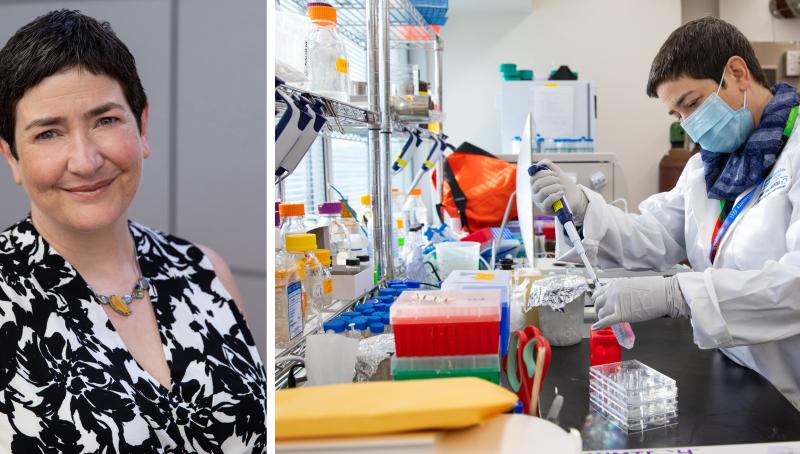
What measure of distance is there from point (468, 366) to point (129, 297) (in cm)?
53

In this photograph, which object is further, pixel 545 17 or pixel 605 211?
pixel 545 17

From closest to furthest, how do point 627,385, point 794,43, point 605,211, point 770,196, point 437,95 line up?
point 627,385, point 770,196, point 605,211, point 437,95, point 794,43

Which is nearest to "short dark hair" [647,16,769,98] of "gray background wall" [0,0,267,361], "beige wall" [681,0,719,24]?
"gray background wall" [0,0,267,361]

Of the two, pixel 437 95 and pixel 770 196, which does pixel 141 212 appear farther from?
pixel 437 95

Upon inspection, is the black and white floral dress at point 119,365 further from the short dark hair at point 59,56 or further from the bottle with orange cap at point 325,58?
the bottle with orange cap at point 325,58

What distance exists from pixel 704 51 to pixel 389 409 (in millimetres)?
1659

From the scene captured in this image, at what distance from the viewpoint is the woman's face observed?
753 millimetres

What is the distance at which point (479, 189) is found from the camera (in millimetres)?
3672

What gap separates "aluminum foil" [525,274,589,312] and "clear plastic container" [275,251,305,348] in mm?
562

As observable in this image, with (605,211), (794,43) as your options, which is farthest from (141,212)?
(794,43)

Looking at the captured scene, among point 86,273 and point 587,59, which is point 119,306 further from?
point 587,59

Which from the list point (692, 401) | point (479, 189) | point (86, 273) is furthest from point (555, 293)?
point (479, 189)

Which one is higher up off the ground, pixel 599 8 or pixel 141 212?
pixel 599 8

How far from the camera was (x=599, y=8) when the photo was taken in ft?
18.2
